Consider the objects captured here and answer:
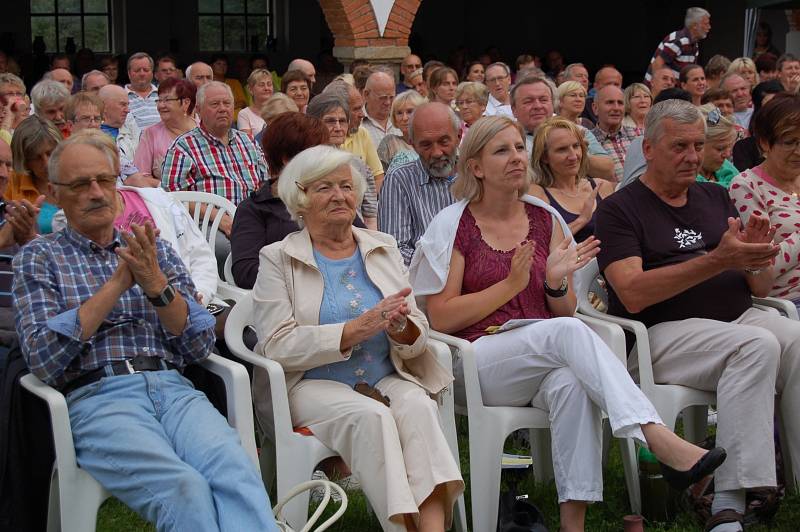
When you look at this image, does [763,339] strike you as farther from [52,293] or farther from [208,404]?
[52,293]

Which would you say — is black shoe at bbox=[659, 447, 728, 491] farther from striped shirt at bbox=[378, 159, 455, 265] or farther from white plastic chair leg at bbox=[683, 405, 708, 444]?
striped shirt at bbox=[378, 159, 455, 265]

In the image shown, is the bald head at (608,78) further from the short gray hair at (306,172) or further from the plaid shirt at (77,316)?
the plaid shirt at (77,316)

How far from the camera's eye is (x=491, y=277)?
4.14m

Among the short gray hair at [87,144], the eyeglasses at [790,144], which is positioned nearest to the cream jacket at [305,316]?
the short gray hair at [87,144]

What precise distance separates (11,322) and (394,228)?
1691 millimetres

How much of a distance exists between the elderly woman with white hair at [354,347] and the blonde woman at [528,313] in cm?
27

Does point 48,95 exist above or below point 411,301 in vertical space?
above

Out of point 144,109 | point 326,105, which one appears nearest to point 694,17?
point 144,109

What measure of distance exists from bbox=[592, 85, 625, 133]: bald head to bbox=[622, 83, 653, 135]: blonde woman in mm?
579

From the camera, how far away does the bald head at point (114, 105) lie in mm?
7559

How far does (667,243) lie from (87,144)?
2.00m

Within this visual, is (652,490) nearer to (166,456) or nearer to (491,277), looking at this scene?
(491,277)

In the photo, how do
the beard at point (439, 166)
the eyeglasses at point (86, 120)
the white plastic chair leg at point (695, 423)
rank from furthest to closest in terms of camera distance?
the eyeglasses at point (86, 120), the beard at point (439, 166), the white plastic chair leg at point (695, 423)

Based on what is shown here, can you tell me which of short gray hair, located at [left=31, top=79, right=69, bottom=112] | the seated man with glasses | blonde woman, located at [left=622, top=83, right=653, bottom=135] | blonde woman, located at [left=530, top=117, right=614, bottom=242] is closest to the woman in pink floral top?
blonde woman, located at [left=530, top=117, right=614, bottom=242]
